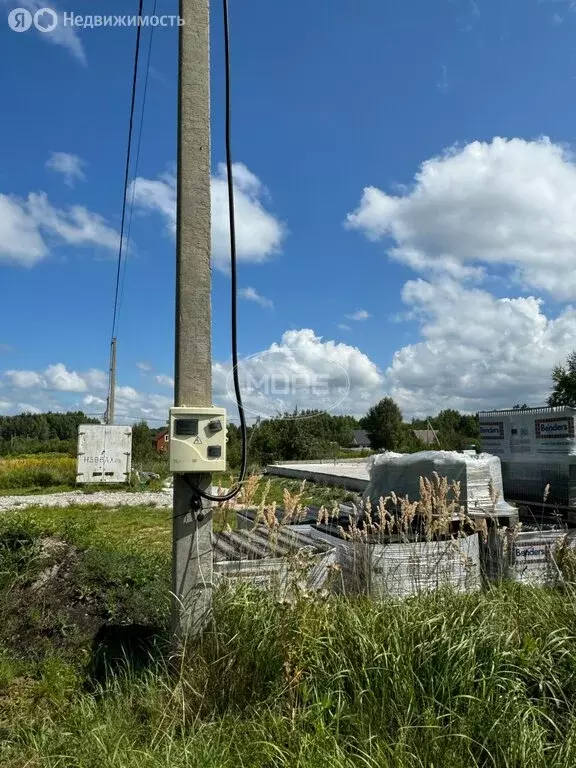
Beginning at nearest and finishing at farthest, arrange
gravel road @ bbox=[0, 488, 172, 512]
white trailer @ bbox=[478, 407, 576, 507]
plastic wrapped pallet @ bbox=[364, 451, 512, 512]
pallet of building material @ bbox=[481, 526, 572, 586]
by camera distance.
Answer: pallet of building material @ bbox=[481, 526, 572, 586]
plastic wrapped pallet @ bbox=[364, 451, 512, 512]
white trailer @ bbox=[478, 407, 576, 507]
gravel road @ bbox=[0, 488, 172, 512]

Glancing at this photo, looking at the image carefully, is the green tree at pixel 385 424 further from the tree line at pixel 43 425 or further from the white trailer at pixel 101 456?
the white trailer at pixel 101 456

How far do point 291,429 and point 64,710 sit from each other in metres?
31.5

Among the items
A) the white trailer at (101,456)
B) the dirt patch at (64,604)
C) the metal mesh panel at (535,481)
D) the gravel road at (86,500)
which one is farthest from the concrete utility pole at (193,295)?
the white trailer at (101,456)

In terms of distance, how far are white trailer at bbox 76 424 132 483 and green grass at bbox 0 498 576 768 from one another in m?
17.3

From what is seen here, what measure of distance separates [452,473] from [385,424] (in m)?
53.7

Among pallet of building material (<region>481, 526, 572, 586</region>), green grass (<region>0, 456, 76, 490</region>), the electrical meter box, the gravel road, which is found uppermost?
the electrical meter box

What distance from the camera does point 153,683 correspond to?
282cm

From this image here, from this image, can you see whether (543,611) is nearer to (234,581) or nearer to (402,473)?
(234,581)

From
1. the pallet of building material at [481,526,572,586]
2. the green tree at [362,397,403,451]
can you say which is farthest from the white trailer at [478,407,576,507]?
the green tree at [362,397,403,451]

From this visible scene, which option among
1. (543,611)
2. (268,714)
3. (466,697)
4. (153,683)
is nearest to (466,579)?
(543,611)

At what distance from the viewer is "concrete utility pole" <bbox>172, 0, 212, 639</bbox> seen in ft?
10.3

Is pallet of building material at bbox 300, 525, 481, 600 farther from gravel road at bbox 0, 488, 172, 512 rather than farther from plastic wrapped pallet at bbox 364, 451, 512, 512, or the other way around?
gravel road at bbox 0, 488, 172, 512

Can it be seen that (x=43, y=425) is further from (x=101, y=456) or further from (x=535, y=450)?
(x=535, y=450)

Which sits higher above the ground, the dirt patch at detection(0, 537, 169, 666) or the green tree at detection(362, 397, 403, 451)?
the green tree at detection(362, 397, 403, 451)
